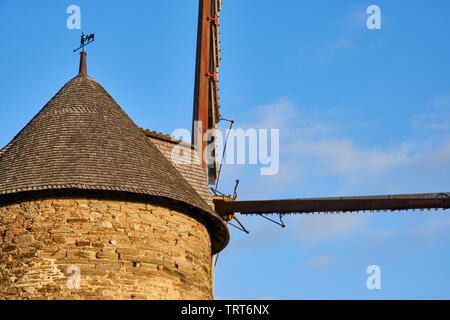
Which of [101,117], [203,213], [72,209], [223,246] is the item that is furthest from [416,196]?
[72,209]

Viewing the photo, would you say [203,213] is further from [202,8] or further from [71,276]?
[202,8]

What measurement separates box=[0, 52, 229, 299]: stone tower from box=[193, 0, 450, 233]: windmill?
22.0 ft

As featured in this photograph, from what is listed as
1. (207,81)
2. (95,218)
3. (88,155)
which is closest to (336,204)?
(207,81)

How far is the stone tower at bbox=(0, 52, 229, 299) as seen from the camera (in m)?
15.6

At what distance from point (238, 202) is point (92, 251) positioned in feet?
33.7

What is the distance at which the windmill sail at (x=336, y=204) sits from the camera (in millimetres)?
25156

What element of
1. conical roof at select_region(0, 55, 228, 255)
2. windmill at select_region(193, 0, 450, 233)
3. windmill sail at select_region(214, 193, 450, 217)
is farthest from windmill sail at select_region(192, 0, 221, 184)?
conical roof at select_region(0, 55, 228, 255)

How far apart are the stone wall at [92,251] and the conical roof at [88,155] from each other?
0.42m

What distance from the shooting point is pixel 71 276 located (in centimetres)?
1546

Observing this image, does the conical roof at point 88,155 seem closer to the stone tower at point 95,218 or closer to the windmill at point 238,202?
the stone tower at point 95,218

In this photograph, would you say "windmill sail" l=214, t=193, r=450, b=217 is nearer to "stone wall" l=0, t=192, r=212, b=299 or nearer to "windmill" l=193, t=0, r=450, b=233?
"windmill" l=193, t=0, r=450, b=233

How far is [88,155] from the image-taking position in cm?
1717

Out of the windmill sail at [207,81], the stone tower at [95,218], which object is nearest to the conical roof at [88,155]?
the stone tower at [95,218]
